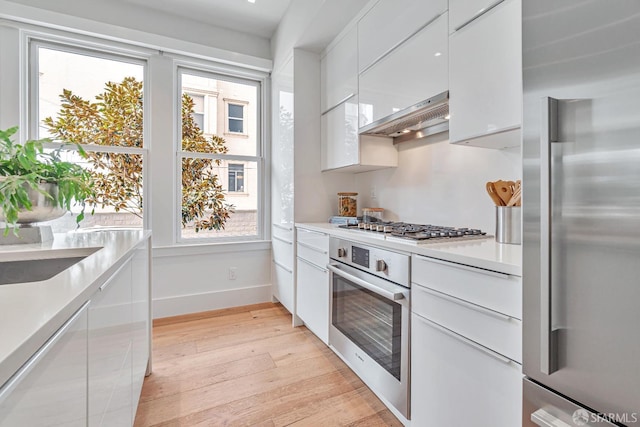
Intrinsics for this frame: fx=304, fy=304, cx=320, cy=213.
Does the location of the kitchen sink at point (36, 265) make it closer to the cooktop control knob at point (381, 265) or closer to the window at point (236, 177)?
the cooktop control knob at point (381, 265)

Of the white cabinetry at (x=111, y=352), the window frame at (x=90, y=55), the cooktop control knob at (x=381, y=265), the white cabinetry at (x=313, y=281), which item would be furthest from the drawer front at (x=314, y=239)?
the window frame at (x=90, y=55)

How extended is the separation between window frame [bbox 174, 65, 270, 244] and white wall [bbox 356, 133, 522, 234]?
4.28 feet

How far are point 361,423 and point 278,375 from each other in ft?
2.03

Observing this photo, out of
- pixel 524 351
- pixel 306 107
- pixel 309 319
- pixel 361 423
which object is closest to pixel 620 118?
pixel 524 351

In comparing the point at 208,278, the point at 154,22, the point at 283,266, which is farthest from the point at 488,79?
the point at 154,22

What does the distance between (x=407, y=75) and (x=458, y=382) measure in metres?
1.56

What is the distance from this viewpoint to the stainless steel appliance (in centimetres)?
141

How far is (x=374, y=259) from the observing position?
5.23ft

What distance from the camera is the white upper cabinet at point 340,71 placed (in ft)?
7.44

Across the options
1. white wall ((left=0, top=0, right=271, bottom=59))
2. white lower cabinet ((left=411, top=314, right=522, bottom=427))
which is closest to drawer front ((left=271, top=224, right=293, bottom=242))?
white lower cabinet ((left=411, top=314, right=522, bottom=427))

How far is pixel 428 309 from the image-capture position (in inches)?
50.1

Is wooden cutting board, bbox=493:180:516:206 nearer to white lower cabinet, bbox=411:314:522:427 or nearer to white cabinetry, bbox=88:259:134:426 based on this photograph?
white lower cabinet, bbox=411:314:522:427

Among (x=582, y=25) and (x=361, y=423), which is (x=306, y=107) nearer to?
(x=582, y=25)

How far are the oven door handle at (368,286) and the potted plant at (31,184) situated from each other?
4.53ft
